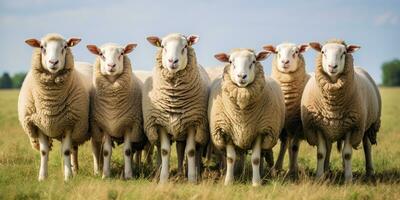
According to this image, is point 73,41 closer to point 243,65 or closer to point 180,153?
point 180,153

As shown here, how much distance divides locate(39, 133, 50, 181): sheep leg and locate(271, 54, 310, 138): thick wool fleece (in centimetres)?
421

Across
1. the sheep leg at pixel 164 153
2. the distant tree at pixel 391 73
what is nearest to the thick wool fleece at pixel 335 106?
the sheep leg at pixel 164 153

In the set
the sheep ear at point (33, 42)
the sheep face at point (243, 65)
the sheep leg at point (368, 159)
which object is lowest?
the sheep leg at point (368, 159)

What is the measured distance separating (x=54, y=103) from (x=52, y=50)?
86 centimetres

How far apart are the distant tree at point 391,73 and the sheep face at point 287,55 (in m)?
90.0

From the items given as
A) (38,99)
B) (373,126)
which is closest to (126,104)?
(38,99)

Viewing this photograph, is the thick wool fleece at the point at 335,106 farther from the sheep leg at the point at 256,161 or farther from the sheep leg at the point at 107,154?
the sheep leg at the point at 107,154

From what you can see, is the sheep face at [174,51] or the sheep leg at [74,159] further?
the sheep leg at [74,159]

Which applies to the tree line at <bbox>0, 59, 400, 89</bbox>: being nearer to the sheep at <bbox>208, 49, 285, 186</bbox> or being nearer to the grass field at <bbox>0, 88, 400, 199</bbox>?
the grass field at <bbox>0, 88, 400, 199</bbox>

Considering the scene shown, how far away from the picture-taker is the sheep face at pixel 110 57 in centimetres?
973

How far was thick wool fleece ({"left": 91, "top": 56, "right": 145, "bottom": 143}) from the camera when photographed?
32.4 feet

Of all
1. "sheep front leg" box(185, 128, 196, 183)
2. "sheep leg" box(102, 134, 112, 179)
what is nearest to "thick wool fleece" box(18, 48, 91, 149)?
"sheep leg" box(102, 134, 112, 179)

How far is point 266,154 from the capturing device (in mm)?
10922

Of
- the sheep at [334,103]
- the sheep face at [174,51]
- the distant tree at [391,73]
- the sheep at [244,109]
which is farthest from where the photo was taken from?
the distant tree at [391,73]
